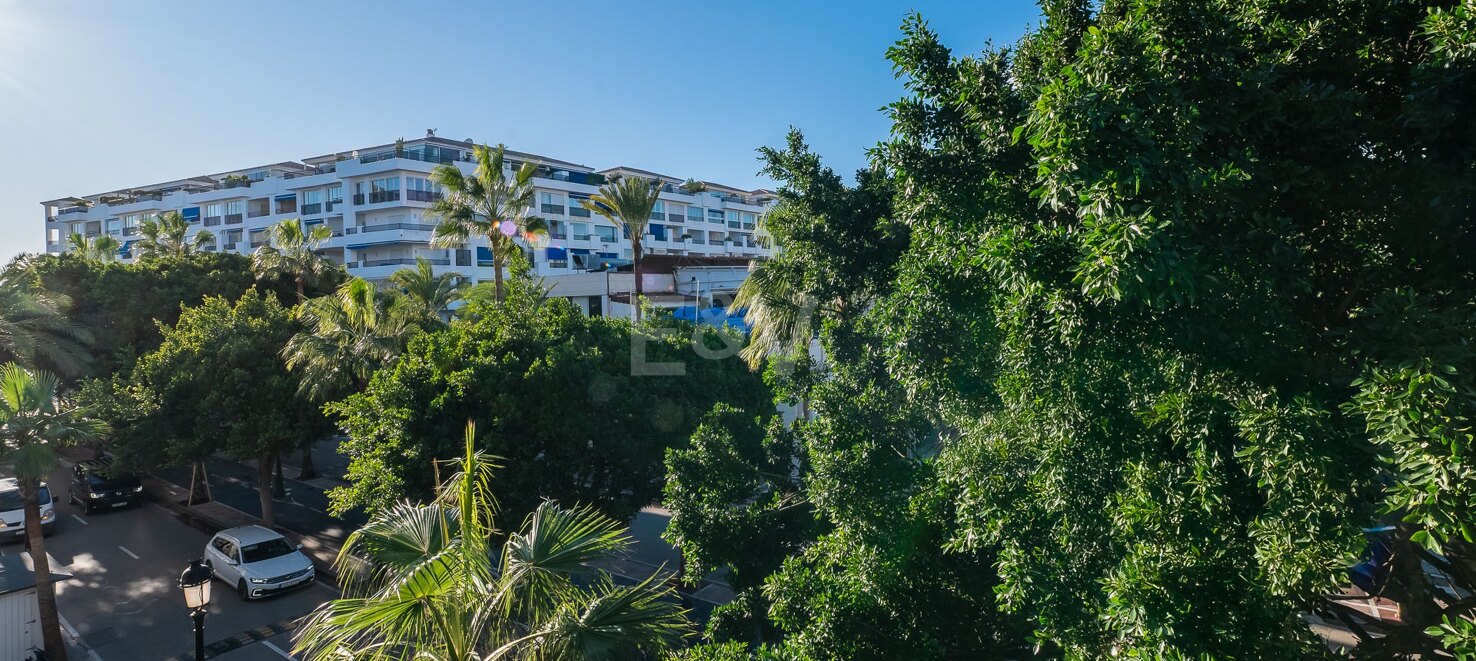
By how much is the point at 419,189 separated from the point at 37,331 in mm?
30400

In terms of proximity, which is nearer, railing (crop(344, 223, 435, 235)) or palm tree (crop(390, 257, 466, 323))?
palm tree (crop(390, 257, 466, 323))

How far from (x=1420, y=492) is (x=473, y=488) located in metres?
5.63

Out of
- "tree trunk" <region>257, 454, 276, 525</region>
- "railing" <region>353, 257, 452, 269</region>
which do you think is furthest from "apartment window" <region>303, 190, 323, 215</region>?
"tree trunk" <region>257, 454, 276, 525</region>

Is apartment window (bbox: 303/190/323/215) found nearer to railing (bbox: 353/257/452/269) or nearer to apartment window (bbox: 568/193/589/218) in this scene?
railing (bbox: 353/257/452/269)

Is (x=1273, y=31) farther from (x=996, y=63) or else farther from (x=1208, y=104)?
(x=996, y=63)

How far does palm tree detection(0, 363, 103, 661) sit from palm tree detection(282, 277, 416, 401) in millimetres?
4730

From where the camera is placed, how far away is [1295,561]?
14.0 ft

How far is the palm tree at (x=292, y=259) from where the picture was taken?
93.7ft

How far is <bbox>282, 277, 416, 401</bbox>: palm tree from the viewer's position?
17906 millimetres

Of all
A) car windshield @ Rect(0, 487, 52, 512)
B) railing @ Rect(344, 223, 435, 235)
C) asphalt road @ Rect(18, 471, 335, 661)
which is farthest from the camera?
railing @ Rect(344, 223, 435, 235)

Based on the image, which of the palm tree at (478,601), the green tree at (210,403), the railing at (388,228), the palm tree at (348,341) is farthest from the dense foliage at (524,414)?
the railing at (388,228)

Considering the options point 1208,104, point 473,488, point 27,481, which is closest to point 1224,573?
point 1208,104

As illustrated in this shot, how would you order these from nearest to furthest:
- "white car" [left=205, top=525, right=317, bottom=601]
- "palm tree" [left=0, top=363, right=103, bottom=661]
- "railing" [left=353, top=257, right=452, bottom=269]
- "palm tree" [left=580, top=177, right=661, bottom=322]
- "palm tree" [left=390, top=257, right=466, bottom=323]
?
"palm tree" [left=0, top=363, right=103, bottom=661] → "white car" [left=205, top=525, right=317, bottom=601] → "palm tree" [left=390, top=257, right=466, bottom=323] → "palm tree" [left=580, top=177, right=661, bottom=322] → "railing" [left=353, top=257, right=452, bottom=269]

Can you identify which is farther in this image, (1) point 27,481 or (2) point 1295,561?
(1) point 27,481
